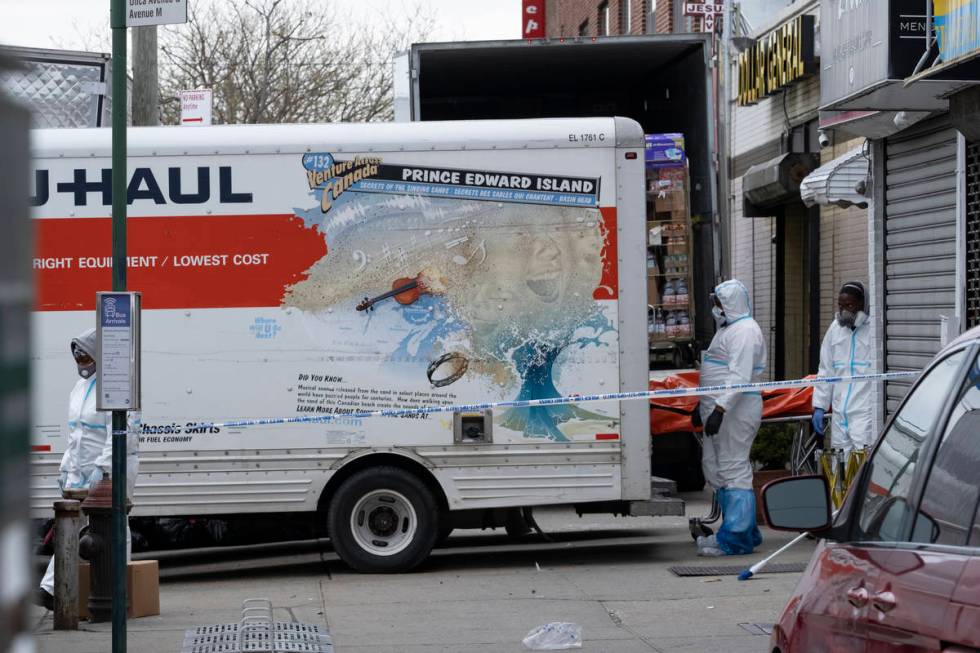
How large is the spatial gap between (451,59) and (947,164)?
4.55 meters

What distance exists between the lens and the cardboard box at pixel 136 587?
27.5 feet

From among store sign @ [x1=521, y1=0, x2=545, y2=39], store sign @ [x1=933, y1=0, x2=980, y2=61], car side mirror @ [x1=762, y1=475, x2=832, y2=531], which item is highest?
store sign @ [x1=521, y1=0, x2=545, y2=39]

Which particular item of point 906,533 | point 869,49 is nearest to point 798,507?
point 906,533

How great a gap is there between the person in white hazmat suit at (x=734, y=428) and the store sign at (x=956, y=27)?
242cm

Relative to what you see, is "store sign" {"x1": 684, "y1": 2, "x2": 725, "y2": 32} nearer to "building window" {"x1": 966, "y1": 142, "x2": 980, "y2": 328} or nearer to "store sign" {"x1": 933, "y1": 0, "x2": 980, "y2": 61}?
"building window" {"x1": 966, "y1": 142, "x2": 980, "y2": 328}

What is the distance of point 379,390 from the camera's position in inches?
376

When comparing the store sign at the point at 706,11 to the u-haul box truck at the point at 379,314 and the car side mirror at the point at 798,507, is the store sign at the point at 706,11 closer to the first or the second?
the u-haul box truck at the point at 379,314

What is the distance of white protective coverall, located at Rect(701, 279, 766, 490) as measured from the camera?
1017cm

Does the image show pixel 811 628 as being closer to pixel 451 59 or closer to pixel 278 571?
pixel 278 571

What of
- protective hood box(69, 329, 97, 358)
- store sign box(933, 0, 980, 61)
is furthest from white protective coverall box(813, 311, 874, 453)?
protective hood box(69, 329, 97, 358)

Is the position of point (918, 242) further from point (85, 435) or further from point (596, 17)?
point (596, 17)

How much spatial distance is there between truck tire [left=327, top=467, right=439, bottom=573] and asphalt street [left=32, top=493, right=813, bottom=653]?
0.15 meters

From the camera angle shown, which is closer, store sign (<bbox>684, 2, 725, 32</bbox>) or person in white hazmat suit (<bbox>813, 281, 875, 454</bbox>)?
person in white hazmat suit (<bbox>813, 281, 875, 454</bbox>)

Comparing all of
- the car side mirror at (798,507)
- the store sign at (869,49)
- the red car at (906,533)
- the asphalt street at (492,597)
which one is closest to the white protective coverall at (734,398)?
the asphalt street at (492,597)
